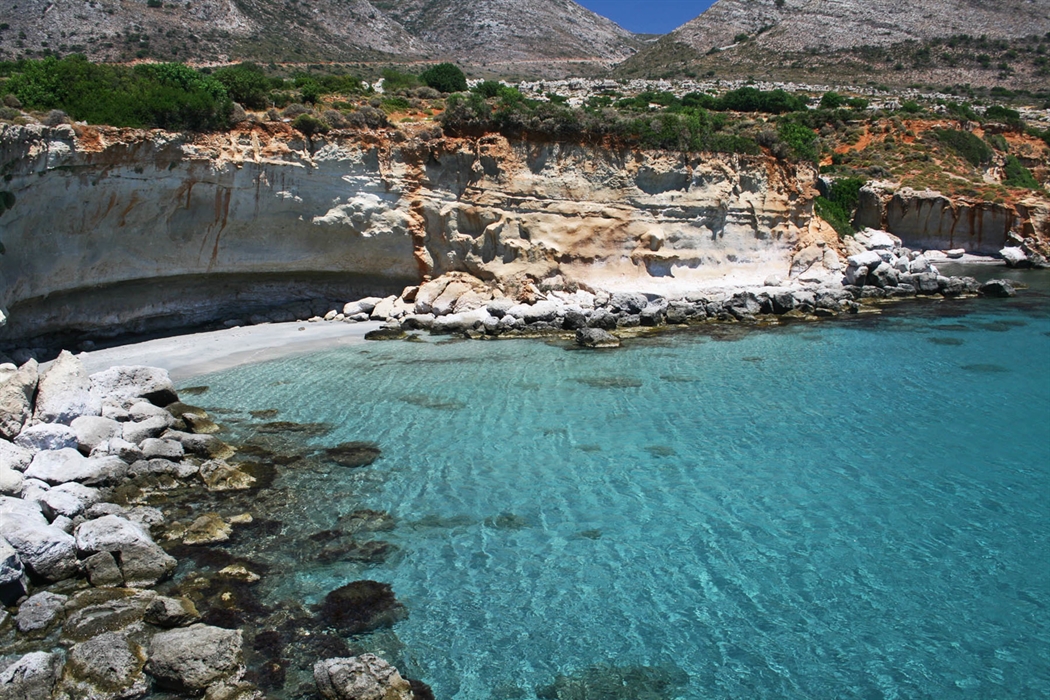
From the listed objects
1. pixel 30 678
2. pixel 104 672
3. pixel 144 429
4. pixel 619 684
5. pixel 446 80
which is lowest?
pixel 619 684

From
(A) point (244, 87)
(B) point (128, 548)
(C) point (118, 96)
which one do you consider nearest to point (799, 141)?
(A) point (244, 87)

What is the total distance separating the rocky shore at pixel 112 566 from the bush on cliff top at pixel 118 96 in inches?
392

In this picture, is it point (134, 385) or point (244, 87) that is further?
point (244, 87)

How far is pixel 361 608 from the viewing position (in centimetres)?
766

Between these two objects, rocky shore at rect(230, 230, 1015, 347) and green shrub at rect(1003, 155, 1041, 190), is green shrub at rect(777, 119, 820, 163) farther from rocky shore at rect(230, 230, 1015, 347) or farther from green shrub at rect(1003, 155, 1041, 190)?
green shrub at rect(1003, 155, 1041, 190)

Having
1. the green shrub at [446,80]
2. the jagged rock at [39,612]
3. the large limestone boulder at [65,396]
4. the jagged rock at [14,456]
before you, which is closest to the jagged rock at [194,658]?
the jagged rock at [39,612]

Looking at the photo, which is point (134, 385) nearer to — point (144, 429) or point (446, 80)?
point (144, 429)

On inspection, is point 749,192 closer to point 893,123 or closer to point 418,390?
point 418,390

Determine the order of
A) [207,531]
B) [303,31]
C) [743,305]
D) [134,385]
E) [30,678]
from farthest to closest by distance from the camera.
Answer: [303,31] < [743,305] < [134,385] < [207,531] < [30,678]

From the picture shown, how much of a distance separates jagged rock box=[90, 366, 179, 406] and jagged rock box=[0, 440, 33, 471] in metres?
3.15

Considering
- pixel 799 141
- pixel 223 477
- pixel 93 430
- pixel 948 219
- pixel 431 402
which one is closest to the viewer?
pixel 223 477

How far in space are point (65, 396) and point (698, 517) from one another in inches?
412

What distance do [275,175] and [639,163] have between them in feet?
41.2

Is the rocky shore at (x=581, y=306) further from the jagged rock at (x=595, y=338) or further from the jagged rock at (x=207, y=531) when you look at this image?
the jagged rock at (x=207, y=531)
